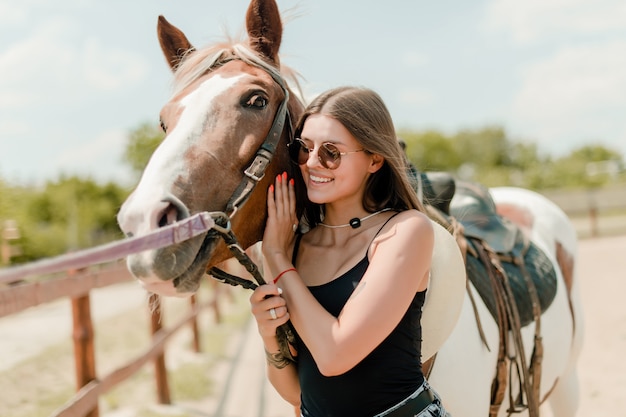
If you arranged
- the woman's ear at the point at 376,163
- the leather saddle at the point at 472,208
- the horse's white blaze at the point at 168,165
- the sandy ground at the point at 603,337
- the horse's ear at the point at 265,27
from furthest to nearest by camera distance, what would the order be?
the sandy ground at the point at 603,337, the leather saddle at the point at 472,208, the horse's ear at the point at 265,27, the woman's ear at the point at 376,163, the horse's white blaze at the point at 168,165

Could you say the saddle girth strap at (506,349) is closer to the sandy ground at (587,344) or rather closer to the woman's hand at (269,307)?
the woman's hand at (269,307)

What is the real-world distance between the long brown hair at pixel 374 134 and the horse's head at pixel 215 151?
160 millimetres

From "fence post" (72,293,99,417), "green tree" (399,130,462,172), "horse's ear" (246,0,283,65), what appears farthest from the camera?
"green tree" (399,130,462,172)

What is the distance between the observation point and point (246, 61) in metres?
1.69

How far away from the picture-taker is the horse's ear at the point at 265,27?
5.80 feet

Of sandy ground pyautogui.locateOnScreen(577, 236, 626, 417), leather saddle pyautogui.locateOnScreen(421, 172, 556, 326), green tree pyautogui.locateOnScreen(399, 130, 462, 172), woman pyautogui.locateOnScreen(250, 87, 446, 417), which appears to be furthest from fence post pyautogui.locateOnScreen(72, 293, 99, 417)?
green tree pyautogui.locateOnScreen(399, 130, 462, 172)

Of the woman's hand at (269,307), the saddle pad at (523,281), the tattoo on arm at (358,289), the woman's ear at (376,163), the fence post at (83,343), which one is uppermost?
the woman's ear at (376,163)

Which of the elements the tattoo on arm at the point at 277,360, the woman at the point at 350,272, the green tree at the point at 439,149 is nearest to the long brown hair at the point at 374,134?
the woman at the point at 350,272

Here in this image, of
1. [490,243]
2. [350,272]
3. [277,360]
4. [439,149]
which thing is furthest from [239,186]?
[439,149]

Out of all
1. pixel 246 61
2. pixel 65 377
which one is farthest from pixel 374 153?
pixel 65 377

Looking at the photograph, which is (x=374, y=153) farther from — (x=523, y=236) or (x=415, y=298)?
(x=523, y=236)

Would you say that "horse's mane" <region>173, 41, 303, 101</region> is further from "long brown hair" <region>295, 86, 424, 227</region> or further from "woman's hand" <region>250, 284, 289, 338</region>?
"woman's hand" <region>250, 284, 289, 338</region>

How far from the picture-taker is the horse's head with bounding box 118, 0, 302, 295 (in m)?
1.27

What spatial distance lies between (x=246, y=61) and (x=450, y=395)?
1.35 metres
